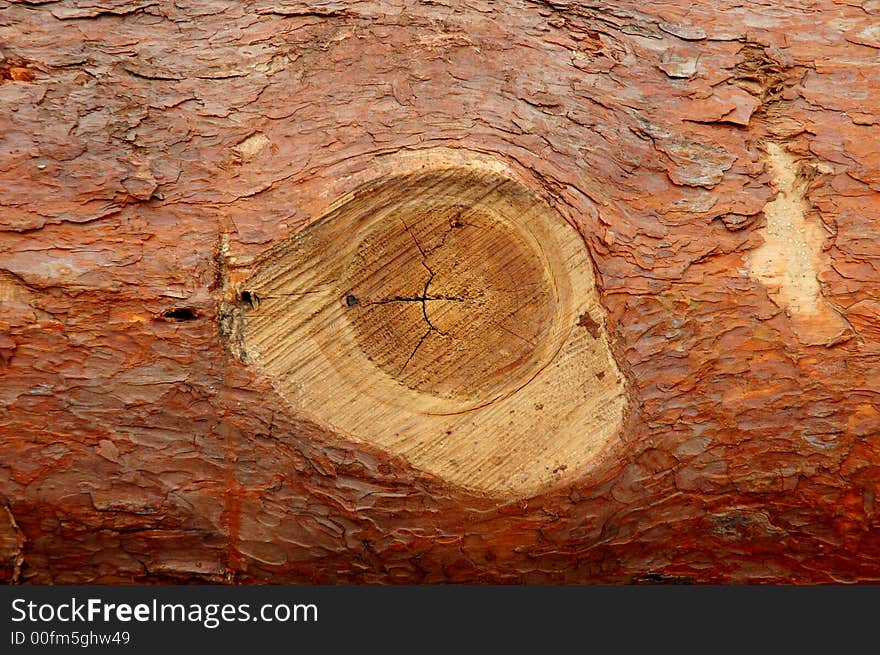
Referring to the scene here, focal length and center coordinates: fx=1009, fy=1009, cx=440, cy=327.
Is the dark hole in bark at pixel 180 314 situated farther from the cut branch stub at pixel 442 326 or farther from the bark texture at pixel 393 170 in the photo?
the cut branch stub at pixel 442 326

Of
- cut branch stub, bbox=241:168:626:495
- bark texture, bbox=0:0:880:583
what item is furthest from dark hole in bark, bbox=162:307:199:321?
cut branch stub, bbox=241:168:626:495

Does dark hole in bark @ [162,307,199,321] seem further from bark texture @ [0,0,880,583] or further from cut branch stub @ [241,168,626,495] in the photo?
cut branch stub @ [241,168,626,495]

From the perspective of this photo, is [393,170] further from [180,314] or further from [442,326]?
[180,314]

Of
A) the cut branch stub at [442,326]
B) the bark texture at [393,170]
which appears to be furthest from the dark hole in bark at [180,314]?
the cut branch stub at [442,326]

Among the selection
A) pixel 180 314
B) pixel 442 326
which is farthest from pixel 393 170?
pixel 180 314
